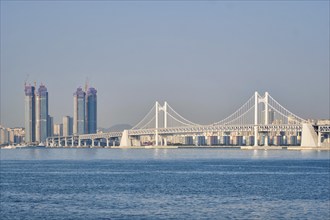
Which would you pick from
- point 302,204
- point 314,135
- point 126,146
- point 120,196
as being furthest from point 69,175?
point 126,146

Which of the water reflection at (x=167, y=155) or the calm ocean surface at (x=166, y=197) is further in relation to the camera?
the water reflection at (x=167, y=155)

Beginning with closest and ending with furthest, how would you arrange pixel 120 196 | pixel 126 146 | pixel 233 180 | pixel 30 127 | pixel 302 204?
pixel 302 204 < pixel 120 196 < pixel 233 180 < pixel 126 146 < pixel 30 127

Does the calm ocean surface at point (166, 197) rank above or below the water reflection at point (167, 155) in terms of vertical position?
above

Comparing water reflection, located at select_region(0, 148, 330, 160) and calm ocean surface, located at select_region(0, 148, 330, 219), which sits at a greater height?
calm ocean surface, located at select_region(0, 148, 330, 219)

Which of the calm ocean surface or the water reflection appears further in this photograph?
the water reflection

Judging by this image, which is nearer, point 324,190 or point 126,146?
point 324,190

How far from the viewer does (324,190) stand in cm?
3206

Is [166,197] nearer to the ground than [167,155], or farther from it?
farther from it

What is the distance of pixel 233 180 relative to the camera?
38.2m

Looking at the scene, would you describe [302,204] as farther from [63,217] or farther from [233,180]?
[233,180]

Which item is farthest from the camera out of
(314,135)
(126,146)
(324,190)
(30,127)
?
(30,127)

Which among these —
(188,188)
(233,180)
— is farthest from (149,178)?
(188,188)

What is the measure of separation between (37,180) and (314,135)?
5865 cm

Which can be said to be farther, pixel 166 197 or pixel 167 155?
pixel 167 155
